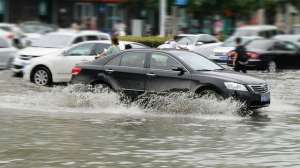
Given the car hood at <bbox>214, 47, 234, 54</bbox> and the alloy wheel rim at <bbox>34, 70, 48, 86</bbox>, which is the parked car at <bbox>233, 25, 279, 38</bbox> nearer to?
the car hood at <bbox>214, 47, 234, 54</bbox>

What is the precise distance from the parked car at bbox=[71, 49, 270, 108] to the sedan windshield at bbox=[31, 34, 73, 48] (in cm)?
956

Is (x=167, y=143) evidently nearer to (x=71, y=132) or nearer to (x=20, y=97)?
(x=71, y=132)

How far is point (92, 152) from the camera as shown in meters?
11.0

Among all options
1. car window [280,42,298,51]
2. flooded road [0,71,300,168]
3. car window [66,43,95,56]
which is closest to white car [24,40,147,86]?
car window [66,43,95,56]

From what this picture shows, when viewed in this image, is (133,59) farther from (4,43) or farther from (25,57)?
(4,43)

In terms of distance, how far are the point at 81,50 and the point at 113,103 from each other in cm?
715

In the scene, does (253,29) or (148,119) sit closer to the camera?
(148,119)

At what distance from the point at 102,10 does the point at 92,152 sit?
44602 mm

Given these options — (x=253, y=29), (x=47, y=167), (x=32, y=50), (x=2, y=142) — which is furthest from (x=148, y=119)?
(x=253, y=29)

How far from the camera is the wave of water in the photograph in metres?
15.5

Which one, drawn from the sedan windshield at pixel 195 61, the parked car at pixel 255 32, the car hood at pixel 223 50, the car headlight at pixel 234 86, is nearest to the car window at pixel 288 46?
the car hood at pixel 223 50

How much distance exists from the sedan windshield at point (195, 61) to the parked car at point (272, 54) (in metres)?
14.1

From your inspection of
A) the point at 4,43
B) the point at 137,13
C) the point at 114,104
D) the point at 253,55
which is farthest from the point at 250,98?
the point at 137,13

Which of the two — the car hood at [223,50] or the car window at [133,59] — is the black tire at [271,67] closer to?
the car hood at [223,50]
